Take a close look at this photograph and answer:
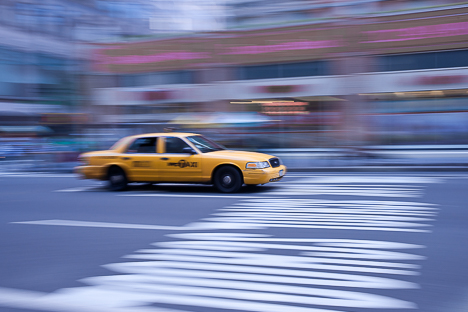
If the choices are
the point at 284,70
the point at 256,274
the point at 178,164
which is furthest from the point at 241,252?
the point at 284,70

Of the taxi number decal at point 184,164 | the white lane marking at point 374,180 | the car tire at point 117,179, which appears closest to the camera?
the taxi number decal at point 184,164

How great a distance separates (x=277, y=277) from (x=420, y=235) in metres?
2.36

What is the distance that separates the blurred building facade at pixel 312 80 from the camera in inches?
766

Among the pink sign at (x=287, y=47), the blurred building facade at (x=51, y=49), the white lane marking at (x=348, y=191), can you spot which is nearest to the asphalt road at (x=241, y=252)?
the white lane marking at (x=348, y=191)

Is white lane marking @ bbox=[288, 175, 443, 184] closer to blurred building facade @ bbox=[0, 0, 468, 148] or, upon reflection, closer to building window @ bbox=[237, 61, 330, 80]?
blurred building facade @ bbox=[0, 0, 468, 148]

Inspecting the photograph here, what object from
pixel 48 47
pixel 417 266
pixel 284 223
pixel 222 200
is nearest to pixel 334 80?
pixel 222 200

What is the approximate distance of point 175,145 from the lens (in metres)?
10.1

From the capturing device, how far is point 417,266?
4.48 metres

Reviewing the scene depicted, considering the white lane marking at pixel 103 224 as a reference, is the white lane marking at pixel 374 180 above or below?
above

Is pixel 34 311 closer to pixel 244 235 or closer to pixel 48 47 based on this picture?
pixel 244 235

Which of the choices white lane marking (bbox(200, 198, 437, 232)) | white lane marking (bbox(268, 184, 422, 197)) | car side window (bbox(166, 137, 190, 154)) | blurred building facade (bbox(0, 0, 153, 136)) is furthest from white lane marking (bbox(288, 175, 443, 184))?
blurred building facade (bbox(0, 0, 153, 136))

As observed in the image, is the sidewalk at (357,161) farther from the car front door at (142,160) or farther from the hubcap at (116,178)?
the hubcap at (116,178)

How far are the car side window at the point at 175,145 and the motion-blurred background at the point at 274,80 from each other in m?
6.51

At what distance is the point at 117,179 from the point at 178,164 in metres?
1.69
